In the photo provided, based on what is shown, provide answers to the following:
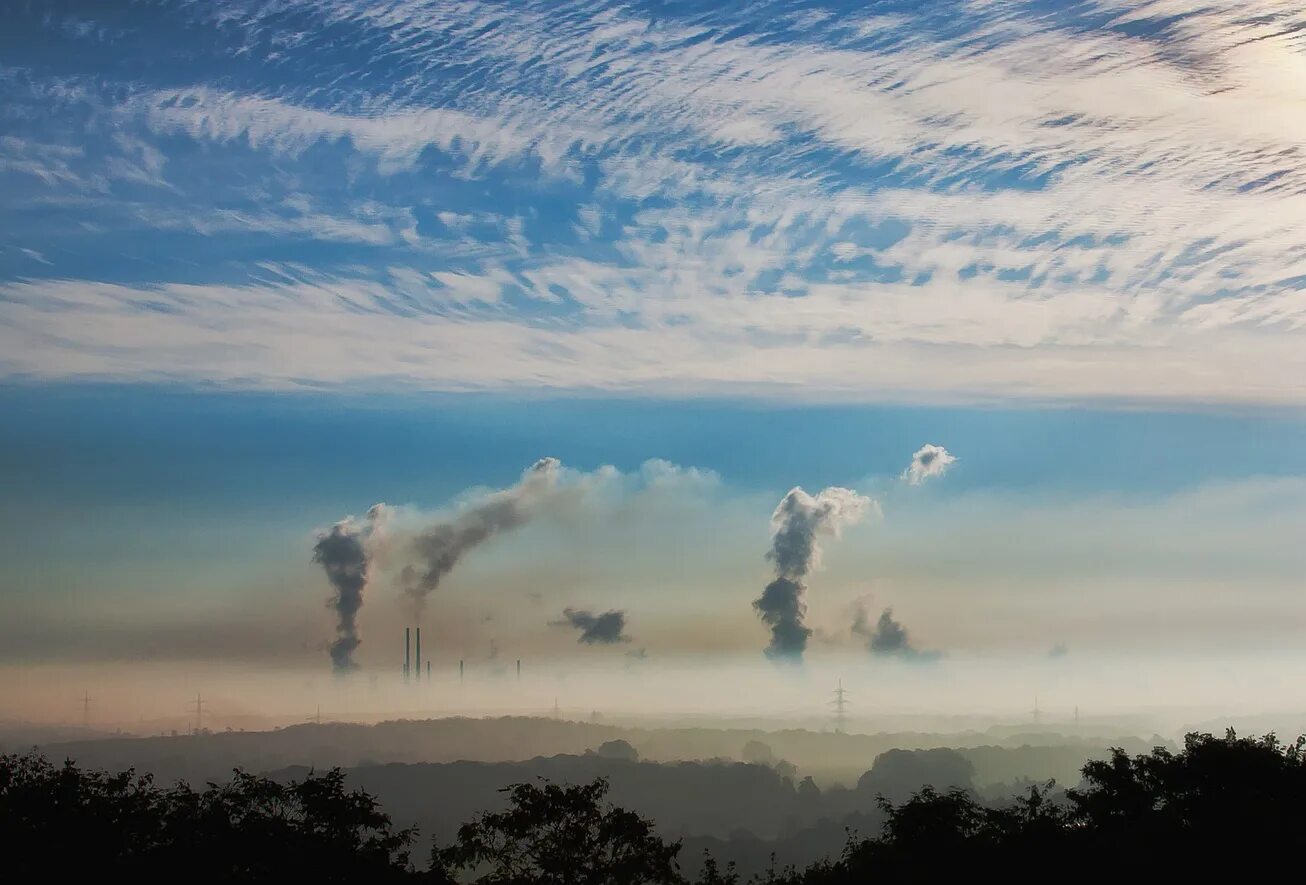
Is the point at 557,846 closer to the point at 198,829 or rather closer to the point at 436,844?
the point at 436,844

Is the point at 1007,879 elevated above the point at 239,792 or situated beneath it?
situated beneath

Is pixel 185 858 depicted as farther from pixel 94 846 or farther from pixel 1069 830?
pixel 1069 830

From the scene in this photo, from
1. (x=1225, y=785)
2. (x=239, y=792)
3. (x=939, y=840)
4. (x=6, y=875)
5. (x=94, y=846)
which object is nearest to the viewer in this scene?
(x=6, y=875)

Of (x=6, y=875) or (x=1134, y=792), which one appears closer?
(x=6, y=875)

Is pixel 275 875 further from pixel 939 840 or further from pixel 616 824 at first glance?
pixel 939 840

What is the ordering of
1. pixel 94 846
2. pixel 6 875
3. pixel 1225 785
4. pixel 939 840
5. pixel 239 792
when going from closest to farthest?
pixel 6 875
pixel 94 846
pixel 239 792
pixel 939 840
pixel 1225 785

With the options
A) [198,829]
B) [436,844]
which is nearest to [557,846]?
[436,844]

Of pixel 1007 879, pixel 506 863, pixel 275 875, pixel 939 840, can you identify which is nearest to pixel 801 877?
pixel 939 840
